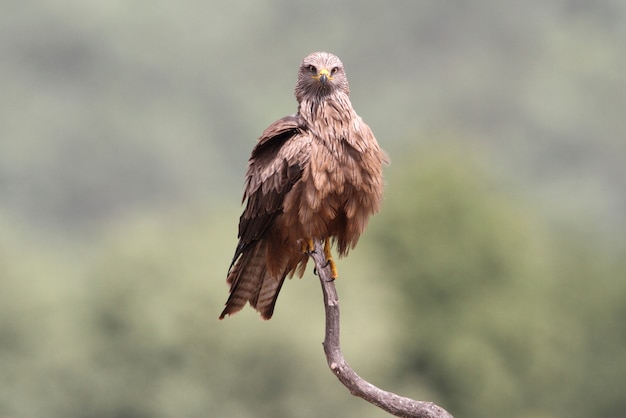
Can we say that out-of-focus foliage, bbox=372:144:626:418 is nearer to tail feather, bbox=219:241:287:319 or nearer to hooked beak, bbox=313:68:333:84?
tail feather, bbox=219:241:287:319

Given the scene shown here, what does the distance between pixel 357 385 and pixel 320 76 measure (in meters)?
1.70

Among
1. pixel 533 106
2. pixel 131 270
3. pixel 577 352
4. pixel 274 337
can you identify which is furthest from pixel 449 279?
pixel 533 106

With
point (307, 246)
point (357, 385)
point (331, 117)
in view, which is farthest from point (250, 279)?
point (331, 117)

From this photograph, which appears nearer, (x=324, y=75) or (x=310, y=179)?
(x=324, y=75)

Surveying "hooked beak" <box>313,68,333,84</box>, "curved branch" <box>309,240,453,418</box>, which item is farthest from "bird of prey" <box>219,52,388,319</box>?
"curved branch" <box>309,240,453,418</box>

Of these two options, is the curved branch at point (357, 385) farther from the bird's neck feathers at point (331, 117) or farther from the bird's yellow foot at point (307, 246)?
the bird's neck feathers at point (331, 117)

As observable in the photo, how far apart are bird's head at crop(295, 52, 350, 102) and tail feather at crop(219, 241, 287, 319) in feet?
3.11

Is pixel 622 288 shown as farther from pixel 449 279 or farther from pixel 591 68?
pixel 591 68

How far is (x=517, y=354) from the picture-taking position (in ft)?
56.4

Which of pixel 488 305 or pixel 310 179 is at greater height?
pixel 488 305

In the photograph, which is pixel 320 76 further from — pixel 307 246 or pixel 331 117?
pixel 307 246

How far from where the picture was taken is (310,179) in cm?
566

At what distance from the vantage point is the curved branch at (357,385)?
546 centimetres

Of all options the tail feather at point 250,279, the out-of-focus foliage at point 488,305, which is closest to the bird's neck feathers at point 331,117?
the tail feather at point 250,279
